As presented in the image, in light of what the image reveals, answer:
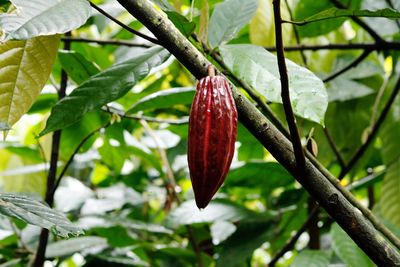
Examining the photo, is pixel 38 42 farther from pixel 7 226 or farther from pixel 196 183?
pixel 7 226

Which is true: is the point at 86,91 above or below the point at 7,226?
above

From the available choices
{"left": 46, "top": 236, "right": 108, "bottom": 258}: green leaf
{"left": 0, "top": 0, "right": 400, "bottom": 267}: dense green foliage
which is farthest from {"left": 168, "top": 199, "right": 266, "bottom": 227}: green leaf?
{"left": 46, "top": 236, "right": 108, "bottom": 258}: green leaf

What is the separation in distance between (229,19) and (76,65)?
0.30 m

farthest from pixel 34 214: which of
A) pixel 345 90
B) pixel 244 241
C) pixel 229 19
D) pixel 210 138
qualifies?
pixel 345 90

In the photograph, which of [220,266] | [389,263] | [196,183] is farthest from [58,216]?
[220,266]

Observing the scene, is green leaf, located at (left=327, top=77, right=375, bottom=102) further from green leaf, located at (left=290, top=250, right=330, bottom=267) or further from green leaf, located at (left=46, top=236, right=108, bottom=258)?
green leaf, located at (left=46, top=236, right=108, bottom=258)

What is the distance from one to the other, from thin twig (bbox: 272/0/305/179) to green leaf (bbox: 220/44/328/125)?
0.07 meters

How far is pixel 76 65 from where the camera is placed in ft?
3.51

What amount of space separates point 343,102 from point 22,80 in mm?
896

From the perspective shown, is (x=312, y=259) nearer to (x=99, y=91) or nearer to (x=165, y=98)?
(x=165, y=98)

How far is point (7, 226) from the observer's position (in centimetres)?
131

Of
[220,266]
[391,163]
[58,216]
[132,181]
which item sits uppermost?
[58,216]

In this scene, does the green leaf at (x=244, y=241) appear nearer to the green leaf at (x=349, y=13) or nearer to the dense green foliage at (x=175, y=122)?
the dense green foliage at (x=175, y=122)

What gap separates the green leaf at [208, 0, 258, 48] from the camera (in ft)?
2.98
